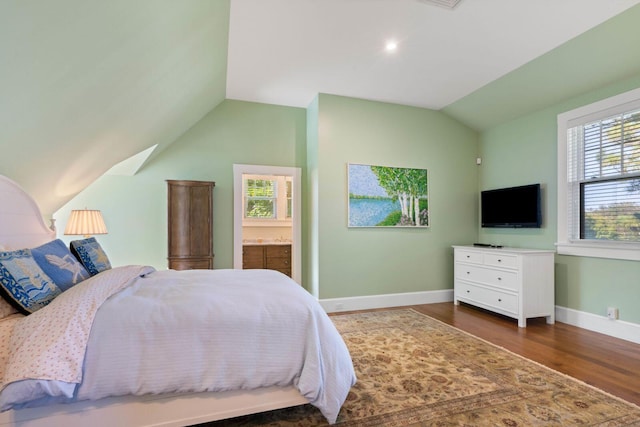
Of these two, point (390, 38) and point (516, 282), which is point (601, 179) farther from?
point (390, 38)

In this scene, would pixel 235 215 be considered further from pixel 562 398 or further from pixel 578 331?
pixel 578 331

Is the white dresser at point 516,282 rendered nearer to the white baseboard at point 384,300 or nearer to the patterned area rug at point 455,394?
the white baseboard at point 384,300

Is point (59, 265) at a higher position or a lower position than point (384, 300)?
higher

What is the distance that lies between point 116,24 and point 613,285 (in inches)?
183

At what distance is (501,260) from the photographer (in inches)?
151

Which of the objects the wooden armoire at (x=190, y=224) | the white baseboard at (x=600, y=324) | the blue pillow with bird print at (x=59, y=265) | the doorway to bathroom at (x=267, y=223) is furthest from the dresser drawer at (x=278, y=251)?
the white baseboard at (x=600, y=324)

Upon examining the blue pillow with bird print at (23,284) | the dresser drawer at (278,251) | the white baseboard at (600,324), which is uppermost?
the blue pillow with bird print at (23,284)

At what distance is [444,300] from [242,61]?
13.7 ft

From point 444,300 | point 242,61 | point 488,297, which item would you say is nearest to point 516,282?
point 488,297

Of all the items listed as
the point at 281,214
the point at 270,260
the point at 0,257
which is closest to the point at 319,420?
the point at 0,257

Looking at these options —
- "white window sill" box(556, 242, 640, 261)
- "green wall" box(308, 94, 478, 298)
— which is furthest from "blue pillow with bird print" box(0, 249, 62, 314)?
"white window sill" box(556, 242, 640, 261)

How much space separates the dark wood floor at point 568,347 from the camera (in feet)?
7.64

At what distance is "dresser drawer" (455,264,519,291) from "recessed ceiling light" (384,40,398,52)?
109 inches

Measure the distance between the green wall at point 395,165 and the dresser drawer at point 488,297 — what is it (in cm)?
41
